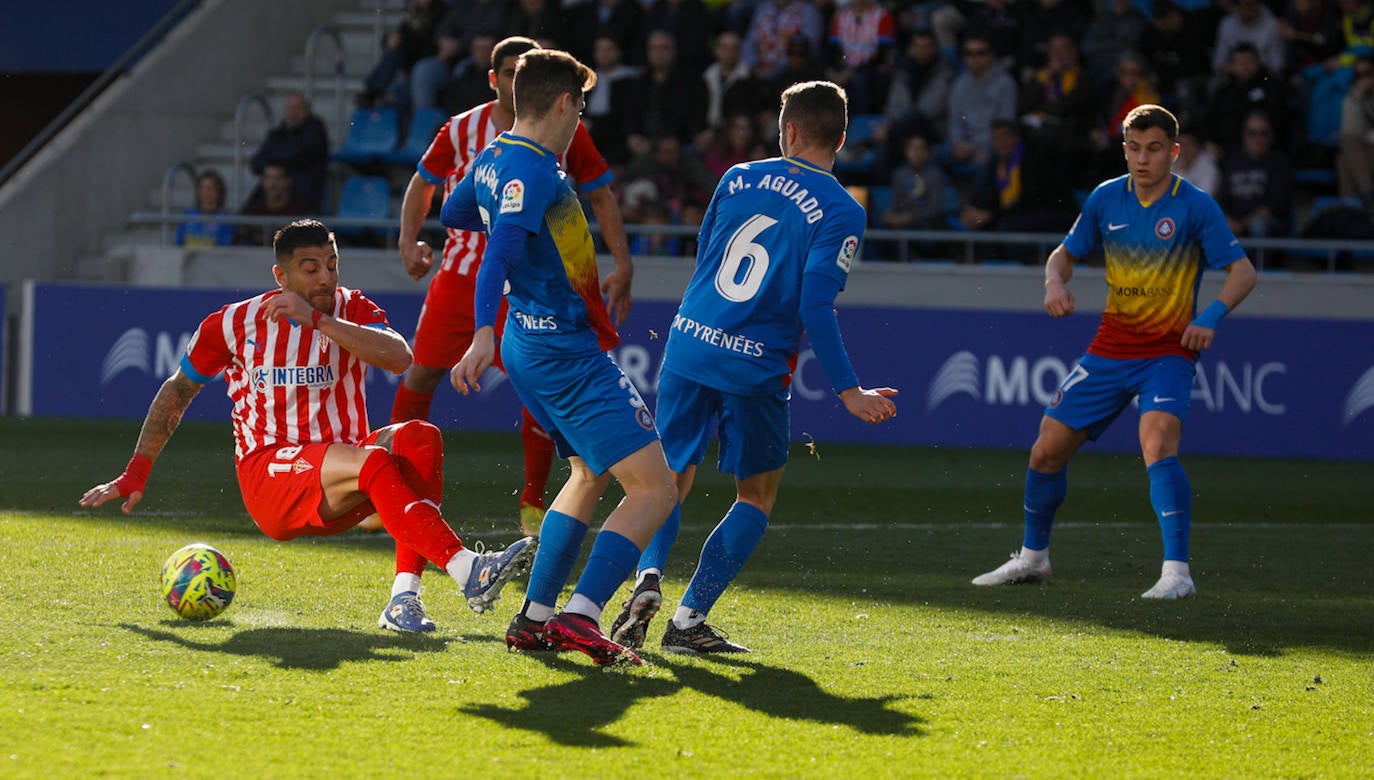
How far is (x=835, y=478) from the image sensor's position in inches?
406

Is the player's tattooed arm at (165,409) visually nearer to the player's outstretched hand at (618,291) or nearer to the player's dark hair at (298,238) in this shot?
the player's dark hair at (298,238)

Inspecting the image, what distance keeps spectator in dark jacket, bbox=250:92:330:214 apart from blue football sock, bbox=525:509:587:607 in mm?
11247

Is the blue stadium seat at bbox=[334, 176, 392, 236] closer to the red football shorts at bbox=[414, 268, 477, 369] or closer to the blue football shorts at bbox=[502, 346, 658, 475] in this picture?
the red football shorts at bbox=[414, 268, 477, 369]

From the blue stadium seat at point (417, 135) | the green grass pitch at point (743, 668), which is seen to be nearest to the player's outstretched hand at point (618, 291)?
the green grass pitch at point (743, 668)

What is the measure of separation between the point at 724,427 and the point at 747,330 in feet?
0.97

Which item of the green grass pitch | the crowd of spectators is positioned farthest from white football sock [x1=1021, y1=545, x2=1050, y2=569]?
the crowd of spectators

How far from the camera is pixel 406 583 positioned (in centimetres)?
489

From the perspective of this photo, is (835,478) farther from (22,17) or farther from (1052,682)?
(22,17)

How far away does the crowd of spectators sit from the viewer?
13.7 m

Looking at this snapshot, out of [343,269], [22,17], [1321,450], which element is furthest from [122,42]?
[1321,450]

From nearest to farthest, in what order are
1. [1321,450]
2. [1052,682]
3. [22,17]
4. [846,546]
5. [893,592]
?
[1052,682] → [893,592] → [846,546] → [1321,450] → [22,17]

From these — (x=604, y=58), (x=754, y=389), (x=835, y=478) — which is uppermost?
(x=604, y=58)

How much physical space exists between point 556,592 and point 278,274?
4.31ft

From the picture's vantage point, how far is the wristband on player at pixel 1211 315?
6.18m
